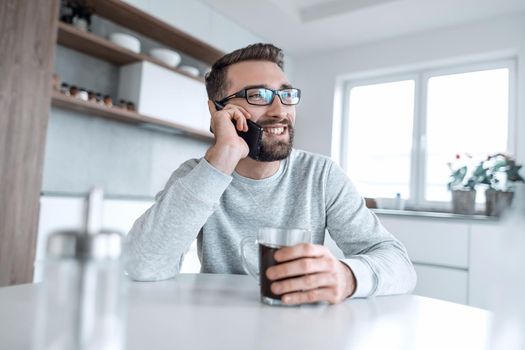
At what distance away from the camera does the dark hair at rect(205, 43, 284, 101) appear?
136 centimetres

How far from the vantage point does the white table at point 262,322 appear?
0.46 metres

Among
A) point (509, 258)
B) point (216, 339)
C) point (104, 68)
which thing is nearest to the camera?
point (509, 258)

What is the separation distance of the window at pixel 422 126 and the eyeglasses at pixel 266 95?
287 centimetres

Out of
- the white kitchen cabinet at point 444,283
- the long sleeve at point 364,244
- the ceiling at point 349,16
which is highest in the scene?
the ceiling at point 349,16

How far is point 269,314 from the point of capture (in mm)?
584

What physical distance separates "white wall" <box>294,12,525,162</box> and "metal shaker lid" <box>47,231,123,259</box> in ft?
12.1

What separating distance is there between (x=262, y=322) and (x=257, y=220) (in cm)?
62

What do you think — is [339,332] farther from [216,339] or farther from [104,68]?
[104,68]

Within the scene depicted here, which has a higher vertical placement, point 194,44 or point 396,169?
point 194,44

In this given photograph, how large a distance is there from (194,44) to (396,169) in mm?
2349

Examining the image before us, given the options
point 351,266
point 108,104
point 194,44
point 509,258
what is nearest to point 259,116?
point 351,266

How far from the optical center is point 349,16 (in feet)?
11.6

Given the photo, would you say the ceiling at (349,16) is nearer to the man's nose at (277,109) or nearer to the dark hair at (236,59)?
the dark hair at (236,59)

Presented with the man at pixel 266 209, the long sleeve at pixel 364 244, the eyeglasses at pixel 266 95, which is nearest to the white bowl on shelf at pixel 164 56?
the man at pixel 266 209
